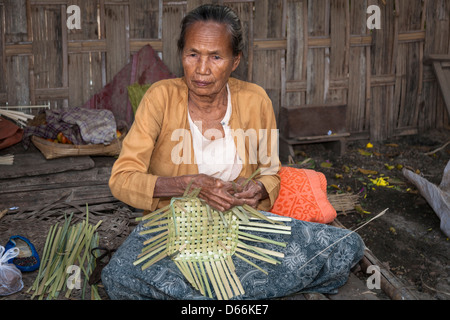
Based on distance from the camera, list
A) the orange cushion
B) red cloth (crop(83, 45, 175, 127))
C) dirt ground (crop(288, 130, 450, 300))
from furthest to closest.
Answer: red cloth (crop(83, 45, 175, 127)) → dirt ground (crop(288, 130, 450, 300)) → the orange cushion

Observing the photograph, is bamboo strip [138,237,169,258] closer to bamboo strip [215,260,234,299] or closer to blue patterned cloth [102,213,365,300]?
blue patterned cloth [102,213,365,300]

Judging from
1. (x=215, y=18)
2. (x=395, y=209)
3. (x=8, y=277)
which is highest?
(x=215, y=18)

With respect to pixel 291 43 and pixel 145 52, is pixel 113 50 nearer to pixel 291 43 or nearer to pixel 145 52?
pixel 145 52

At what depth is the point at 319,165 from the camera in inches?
208

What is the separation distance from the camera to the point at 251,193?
8.54 feet

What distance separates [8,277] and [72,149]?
204cm

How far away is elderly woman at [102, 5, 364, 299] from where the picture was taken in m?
2.41

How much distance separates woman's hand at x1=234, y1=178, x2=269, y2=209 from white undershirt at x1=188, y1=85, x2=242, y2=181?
0.49 ft

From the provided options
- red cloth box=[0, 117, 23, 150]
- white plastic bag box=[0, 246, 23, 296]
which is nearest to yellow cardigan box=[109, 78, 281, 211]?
white plastic bag box=[0, 246, 23, 296]

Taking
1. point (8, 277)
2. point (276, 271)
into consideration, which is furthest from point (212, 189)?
point (8, 277)

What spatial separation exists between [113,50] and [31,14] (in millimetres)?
798

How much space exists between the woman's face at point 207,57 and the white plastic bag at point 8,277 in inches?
48.7

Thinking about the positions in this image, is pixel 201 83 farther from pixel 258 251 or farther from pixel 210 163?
pixel 258 251

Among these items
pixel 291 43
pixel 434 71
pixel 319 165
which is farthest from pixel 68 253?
pixel 434 71
